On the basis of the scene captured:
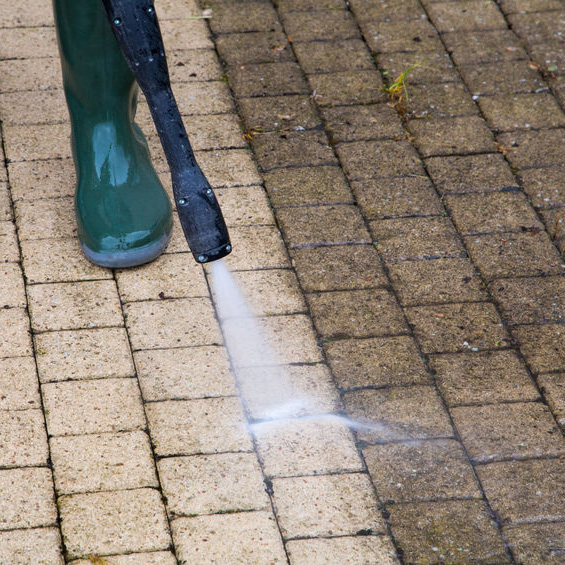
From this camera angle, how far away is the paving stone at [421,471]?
8.25ft

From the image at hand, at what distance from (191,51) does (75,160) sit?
123cm

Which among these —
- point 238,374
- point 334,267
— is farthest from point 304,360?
point 334,267

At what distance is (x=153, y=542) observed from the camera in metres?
2.36

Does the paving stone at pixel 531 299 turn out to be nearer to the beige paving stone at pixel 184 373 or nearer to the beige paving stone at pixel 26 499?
the beige paving stone at pixel 184 373

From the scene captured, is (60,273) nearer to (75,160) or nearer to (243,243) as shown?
(75,160)

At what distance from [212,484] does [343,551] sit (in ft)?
1.31

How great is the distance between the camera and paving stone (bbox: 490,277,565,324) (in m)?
3.08

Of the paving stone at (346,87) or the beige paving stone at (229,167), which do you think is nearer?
the beige paving stone at (229,167)

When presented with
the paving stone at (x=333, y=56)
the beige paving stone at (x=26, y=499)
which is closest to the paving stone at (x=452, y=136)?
the paving stone at (x=333, y=56)

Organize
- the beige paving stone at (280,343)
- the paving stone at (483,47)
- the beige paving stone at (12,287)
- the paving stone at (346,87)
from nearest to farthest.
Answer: the beige paving stone at (280,343), the beige paving stone at (12,287), the paving stone at (346,87), the paving stone at (483,47)

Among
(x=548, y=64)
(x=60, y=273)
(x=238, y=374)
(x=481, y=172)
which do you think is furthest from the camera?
(x=548, y=64)

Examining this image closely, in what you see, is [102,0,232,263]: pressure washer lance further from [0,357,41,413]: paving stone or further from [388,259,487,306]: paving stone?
[388,259,487,306]: paving stone

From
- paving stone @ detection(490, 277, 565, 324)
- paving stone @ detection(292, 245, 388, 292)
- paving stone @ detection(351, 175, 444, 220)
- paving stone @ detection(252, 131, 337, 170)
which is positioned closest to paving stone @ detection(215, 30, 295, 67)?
paving stone @ detection(252, 131, 337, 170)

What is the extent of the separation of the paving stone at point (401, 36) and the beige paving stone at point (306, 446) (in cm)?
226
